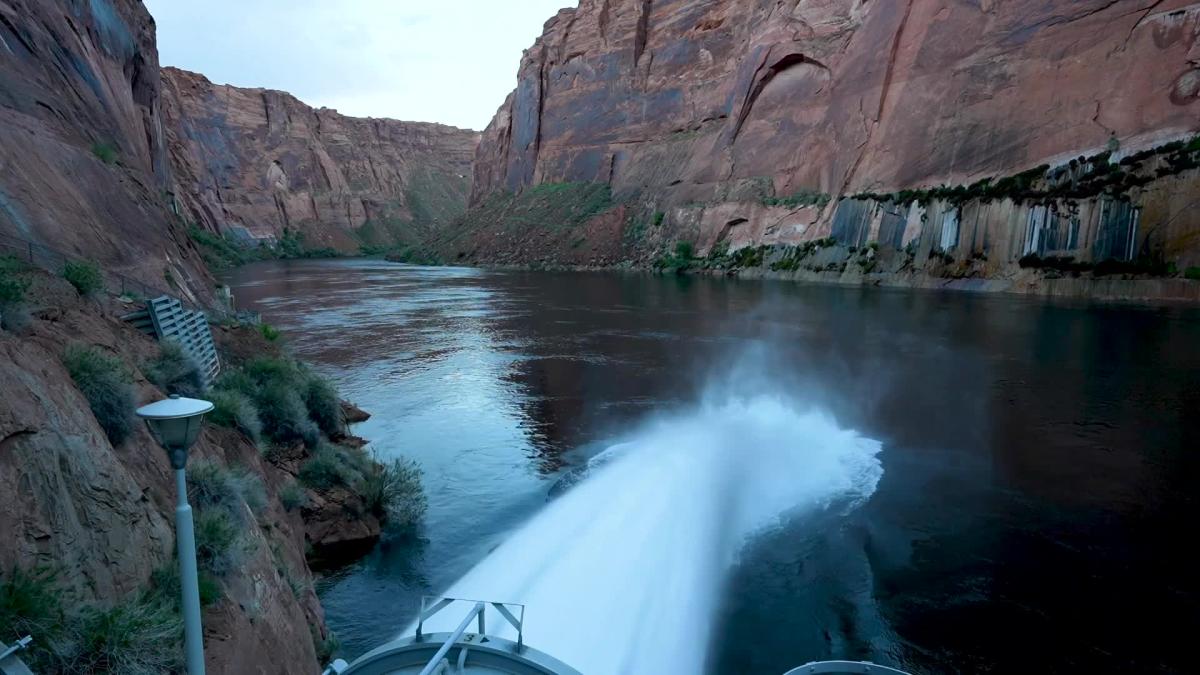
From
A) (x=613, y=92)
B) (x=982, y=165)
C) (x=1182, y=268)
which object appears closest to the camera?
(x=1182, y=268)

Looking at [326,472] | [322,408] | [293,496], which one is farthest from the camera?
[322,408]

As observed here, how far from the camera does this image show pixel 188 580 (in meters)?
3.33

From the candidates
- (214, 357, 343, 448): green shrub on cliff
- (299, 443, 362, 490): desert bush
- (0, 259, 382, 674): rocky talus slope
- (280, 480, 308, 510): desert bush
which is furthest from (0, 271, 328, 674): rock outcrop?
(299, 443, 362, 490): desert bush

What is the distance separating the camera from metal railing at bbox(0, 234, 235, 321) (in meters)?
→ 7.39

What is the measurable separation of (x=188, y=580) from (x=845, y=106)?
48.8 m

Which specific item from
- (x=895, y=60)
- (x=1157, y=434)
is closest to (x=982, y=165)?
(x=895, y=60)

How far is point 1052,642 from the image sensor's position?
21.6 feet

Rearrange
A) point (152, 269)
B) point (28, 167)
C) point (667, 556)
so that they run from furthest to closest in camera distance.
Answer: point (152, 269)
point (28, 167)
point (667, 556)

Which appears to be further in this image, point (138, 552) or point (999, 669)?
point (999, 669)

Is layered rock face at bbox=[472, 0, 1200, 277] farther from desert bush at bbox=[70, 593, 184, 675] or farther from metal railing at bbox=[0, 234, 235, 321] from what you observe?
desert bush at bbox=[70, 593, 184, 675]

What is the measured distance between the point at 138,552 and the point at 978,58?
4297 cm

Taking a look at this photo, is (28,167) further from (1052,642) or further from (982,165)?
(982,165)

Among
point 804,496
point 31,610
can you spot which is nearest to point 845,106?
point 804,496

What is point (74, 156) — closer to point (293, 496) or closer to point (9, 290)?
point (293, 496)
